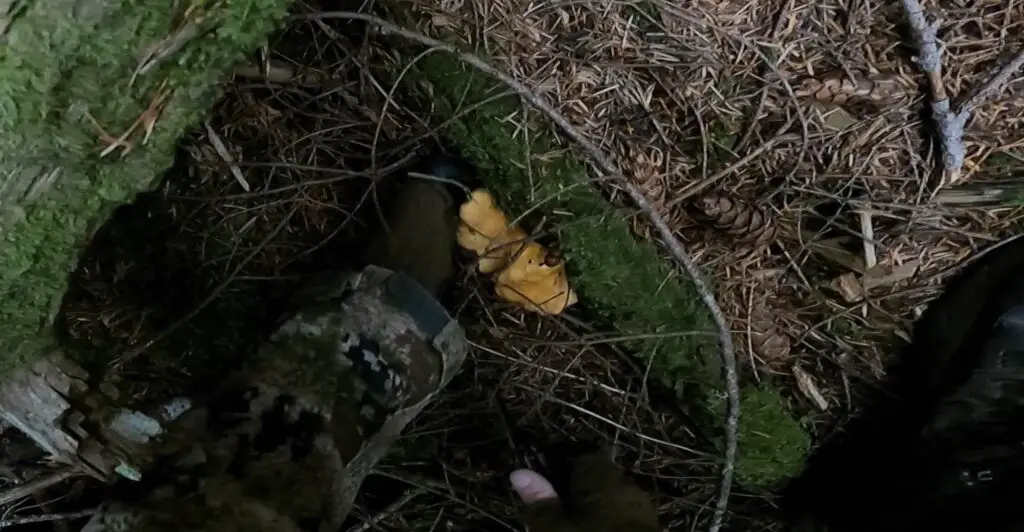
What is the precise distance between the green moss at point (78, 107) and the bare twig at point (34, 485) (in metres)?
0.35

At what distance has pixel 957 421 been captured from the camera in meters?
1.39

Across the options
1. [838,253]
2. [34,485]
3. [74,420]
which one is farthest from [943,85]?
[34,485]

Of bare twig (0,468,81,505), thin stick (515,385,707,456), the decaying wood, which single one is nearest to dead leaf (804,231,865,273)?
thin stick (515,385,707,456)

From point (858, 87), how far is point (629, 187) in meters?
0.40

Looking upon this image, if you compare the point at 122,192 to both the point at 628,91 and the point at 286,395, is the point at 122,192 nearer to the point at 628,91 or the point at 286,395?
the point at 286,395

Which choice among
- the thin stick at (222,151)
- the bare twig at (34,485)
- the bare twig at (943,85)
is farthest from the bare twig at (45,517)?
the bare twig at (943,85)

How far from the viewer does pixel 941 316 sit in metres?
1.43

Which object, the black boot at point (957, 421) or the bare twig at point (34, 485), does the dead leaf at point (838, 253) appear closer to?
the black boot at point (957, 421)

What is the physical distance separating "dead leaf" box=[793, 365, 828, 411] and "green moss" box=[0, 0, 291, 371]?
3.43 ft

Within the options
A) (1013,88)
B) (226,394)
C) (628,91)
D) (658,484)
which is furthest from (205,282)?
(1013,88)

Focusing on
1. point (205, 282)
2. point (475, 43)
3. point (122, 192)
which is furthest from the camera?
point (205, 282)

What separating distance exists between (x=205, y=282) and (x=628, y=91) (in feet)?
2.60

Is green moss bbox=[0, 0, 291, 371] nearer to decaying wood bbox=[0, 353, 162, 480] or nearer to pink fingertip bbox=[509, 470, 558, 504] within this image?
decaying wood bbox=[0, 353, 162, 480]

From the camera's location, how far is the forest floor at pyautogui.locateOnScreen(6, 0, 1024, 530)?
4.40 ft
